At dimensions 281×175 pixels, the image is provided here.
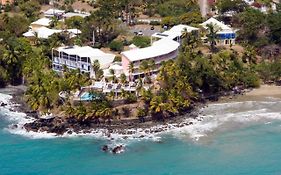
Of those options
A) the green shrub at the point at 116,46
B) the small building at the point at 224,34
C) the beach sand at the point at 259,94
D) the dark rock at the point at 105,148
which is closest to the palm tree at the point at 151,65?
the beach sand at the point at 259,94

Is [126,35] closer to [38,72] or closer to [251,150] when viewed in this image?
[38,72]

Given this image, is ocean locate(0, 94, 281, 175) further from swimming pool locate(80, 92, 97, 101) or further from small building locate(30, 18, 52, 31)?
small building locate(30, 18, 52, 31)

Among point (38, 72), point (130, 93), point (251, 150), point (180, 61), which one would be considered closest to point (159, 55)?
point (180, 61)

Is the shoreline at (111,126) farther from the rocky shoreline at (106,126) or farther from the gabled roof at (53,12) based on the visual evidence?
the gabled roof at (53,12)

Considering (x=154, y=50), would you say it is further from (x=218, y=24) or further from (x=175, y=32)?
(x=218, y=24)

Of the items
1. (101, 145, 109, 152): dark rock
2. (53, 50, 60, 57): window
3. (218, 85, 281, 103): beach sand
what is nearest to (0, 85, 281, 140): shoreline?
(101, 145, 109, 152): dark rock

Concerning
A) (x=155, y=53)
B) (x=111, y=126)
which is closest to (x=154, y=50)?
(x=155, y=53)
